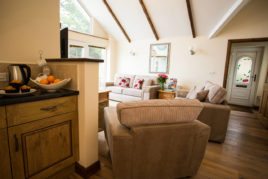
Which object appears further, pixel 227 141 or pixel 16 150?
pixel 227 141

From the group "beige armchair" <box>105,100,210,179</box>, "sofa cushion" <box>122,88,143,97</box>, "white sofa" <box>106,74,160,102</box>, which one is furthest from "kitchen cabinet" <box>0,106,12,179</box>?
"sofa cushion" <box>122,88,143,97</box>

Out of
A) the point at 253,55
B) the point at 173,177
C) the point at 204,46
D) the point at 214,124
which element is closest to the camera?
the point at 173,177

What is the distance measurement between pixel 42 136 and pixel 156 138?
3.17ft

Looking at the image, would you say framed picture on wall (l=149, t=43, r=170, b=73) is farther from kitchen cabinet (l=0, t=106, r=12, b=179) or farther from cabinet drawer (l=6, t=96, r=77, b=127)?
kitchen cabinet (l=0, t=106, r=12, b=179)

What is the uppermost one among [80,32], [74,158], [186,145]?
[80,32]

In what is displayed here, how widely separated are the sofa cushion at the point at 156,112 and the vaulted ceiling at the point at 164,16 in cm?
247

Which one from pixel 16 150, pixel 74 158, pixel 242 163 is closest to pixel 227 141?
pixel 242 163

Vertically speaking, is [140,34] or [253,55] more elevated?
[140,34]

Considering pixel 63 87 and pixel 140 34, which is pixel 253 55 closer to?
pixel 140 34

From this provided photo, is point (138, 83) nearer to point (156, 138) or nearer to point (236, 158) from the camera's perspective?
point (236, 158)

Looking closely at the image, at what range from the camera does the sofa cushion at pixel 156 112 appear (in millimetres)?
1138

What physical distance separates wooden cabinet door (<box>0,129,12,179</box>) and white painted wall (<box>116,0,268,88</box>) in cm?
438

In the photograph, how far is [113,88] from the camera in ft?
16.1

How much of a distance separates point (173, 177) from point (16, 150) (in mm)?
1366
